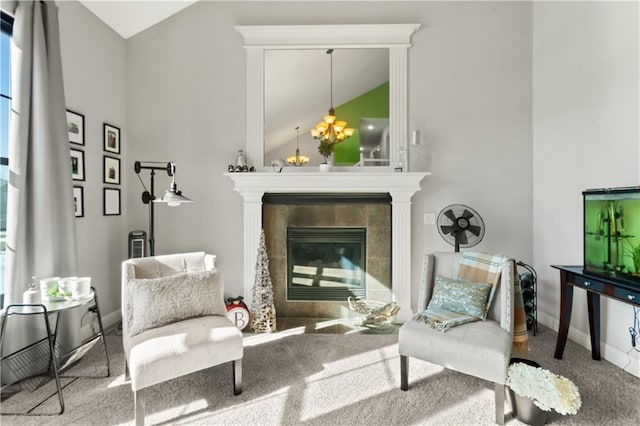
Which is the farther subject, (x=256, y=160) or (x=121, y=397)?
(x=256, y=160)

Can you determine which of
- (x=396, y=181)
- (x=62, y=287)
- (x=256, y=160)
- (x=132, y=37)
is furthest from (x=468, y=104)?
(x=62, y=287)

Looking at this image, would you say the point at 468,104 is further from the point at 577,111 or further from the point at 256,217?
the point at 256,217

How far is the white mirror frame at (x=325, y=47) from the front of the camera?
3.32 meters

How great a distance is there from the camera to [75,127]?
2.78 metres

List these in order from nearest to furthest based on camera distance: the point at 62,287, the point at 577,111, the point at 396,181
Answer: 1. the point at 62,287
2. the point at 577,111
3. the point at 396,181

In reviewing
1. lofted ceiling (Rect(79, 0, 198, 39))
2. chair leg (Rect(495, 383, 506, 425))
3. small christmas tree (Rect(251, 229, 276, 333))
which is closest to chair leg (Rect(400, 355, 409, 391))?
chair leg (Rect(495, 383, 506, 425))

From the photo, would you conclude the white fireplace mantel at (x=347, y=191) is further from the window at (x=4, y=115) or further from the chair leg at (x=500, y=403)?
the window at (x=4, y=115)

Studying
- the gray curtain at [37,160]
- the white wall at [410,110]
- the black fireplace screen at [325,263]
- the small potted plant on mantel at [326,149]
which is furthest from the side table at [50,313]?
the small potted plant on mantel at [326,149]

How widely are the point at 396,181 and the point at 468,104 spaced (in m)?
1.16

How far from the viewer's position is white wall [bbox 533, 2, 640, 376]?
7.73 ft

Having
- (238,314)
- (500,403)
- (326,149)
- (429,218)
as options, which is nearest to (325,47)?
(326,149)

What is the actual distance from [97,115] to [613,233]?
442 cm

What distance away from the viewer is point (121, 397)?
2020mm

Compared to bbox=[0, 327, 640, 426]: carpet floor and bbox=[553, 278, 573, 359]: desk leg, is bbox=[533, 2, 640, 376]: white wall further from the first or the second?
bbox=[0, 327, 640, 426]: carpet floor
